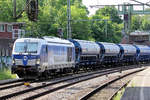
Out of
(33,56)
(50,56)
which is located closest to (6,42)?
(50,56)

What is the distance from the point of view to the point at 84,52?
3522 cm

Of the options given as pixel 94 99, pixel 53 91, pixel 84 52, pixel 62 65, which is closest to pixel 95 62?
pixel 84 52

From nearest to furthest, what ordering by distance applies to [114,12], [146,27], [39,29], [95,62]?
[95,62], [39,29], [114,12], [146,27]

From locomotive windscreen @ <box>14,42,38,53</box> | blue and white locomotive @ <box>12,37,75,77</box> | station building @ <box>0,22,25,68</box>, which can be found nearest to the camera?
blue and white locomotive @ <box>12,37,75,77</box>

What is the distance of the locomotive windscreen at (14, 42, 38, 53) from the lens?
23109mm

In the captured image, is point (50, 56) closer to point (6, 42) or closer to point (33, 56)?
point (33, 56)

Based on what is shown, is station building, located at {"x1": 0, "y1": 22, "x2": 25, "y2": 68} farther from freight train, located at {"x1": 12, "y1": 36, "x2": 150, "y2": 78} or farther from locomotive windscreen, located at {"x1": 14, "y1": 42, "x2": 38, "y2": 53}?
locomotive windscreen, located at {"x1": 14, "y1": 42, "x2": 38, "y2": 53}

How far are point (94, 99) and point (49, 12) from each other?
52.7 m

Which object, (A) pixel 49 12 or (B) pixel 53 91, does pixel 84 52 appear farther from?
(A) pixel 49 12

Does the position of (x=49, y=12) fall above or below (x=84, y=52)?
above

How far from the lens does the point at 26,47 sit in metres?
23.3

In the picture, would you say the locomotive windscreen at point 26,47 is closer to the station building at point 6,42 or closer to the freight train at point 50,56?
the freight train at point 50,56

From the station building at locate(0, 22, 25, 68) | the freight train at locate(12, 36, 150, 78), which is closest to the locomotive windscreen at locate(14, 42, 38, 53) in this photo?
the freight train at locate(12, 36, 150, 78)

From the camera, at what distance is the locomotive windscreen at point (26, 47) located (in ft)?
75.8
